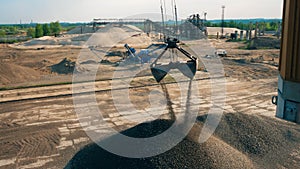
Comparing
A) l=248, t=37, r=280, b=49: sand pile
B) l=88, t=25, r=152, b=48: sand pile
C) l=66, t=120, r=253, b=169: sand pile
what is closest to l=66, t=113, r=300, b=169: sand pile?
l=66, t=120, r=253, b=169: sand pile

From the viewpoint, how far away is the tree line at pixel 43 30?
158 feet

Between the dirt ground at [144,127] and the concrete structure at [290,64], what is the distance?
2.98 m

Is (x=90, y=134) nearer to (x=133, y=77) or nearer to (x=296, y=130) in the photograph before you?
(x=296, y=130)

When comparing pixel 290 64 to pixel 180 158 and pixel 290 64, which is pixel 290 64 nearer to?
pixel 290 64

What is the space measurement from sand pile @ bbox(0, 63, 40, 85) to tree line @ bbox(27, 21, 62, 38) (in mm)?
31534

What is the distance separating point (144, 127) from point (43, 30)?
4905cm

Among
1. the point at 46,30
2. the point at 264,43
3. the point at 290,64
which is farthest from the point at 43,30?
the point at 290,64

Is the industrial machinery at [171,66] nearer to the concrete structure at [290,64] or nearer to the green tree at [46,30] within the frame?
the concrete structure at [290,64]

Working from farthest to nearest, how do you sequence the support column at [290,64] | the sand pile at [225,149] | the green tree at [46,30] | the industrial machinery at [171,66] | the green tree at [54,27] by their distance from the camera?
the green tree at [54,27] → the green tree at [46,30] → the industrial machinery at [171,66] → the sand pile at [225,149] → the support column at [290,64]

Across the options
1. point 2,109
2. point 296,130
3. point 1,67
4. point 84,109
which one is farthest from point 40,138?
point 1,67

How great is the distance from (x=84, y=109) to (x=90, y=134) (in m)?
→ 2.72

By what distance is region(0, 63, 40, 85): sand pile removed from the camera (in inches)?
671

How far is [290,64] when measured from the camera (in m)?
3.24

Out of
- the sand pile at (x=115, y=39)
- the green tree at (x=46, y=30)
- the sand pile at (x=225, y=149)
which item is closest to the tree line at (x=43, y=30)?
the green tree at (x=46, y=30)
